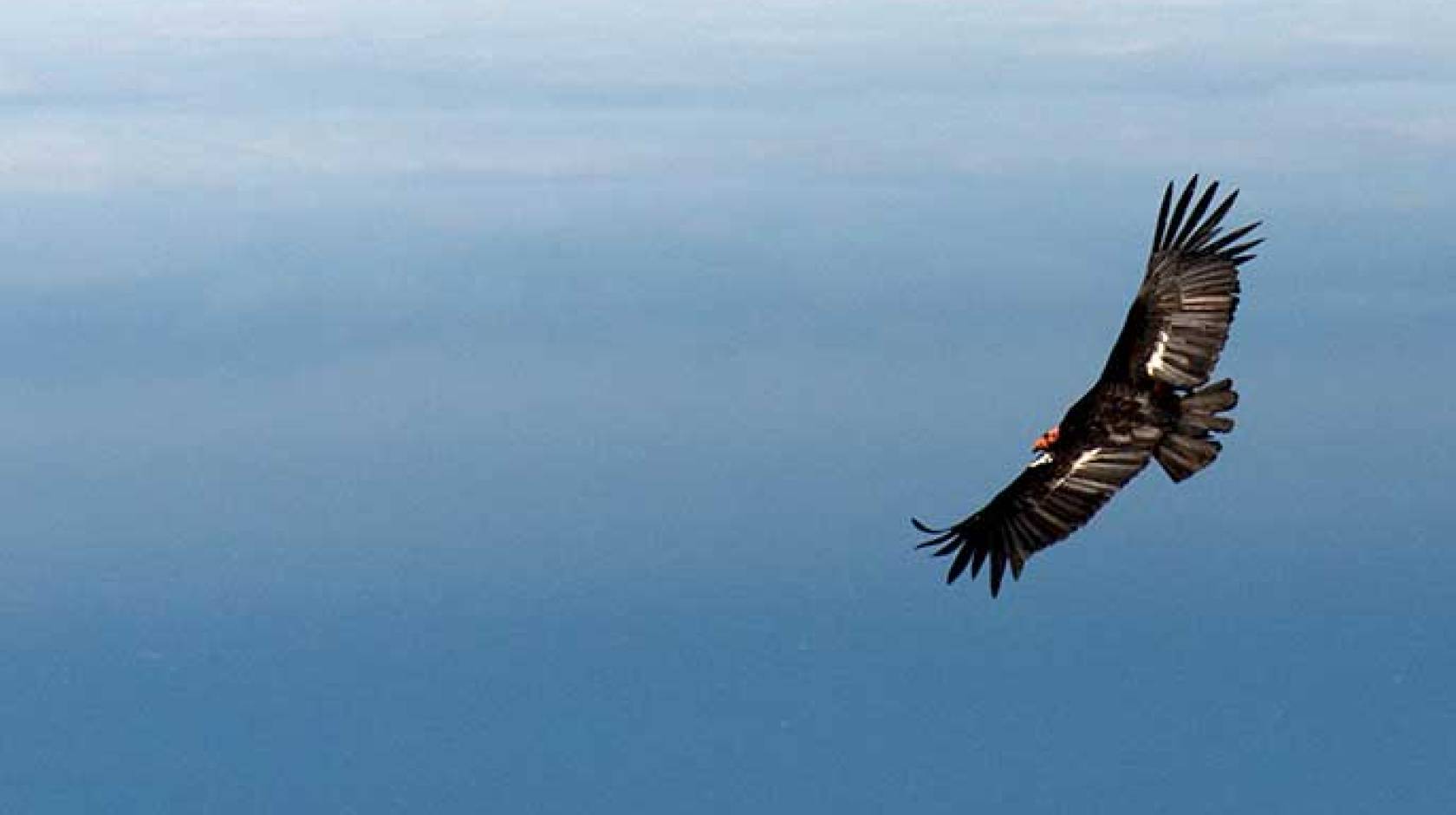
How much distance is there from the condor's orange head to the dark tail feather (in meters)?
1.41

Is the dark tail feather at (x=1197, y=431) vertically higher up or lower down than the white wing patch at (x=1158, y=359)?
lower down

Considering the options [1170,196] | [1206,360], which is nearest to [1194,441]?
[1206,360]

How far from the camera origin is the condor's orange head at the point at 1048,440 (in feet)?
109

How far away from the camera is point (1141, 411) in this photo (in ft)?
108

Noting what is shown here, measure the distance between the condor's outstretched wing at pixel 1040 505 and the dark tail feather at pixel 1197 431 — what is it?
17.3 inches

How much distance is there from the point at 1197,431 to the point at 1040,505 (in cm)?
243

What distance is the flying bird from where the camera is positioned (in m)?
32.8

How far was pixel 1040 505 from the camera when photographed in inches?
1310

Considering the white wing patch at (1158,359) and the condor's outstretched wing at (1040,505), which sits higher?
the white wing patch at (1158,359)

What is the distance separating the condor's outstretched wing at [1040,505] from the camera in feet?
108

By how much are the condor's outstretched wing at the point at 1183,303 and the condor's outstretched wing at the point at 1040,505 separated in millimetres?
1250

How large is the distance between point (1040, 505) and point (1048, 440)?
939mm

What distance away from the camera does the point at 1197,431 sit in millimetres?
32625

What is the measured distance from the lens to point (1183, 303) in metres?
33.5
